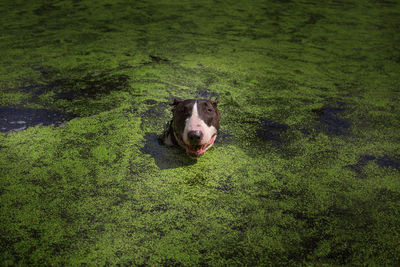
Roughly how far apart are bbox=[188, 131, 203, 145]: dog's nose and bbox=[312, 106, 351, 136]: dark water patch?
918 millimetres

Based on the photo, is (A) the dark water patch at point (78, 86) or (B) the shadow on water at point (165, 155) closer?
(B) the shadow on water at point (165, 155)

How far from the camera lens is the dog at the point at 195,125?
51.0 inches

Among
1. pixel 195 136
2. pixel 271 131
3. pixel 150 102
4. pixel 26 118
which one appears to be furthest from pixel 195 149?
pixel 26 118

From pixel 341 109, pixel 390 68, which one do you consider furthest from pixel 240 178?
pixel 390 68

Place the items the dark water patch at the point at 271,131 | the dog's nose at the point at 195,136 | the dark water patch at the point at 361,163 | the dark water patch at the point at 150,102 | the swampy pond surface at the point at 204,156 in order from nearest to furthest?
the swampy pond surface at the point at 204,156 → the dog's nose at the point at 195,136 → the dark water patch at the point at 361,163 → the dark water patch at the point at 271,131 → the dark water patch at the point at 150,102

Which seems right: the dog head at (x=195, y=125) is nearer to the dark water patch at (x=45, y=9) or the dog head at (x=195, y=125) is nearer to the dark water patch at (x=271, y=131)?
the dark water patch at (x=271, y=131)

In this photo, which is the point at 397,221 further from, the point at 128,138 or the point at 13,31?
the point at 13,31

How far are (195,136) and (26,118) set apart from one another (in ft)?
3.98

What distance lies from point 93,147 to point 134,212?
574 mm

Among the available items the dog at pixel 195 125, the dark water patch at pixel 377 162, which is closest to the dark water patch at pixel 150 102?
the dog at pixel 195 125

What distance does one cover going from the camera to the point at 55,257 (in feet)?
3.11

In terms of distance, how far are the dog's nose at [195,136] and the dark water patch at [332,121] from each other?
3.01 ft

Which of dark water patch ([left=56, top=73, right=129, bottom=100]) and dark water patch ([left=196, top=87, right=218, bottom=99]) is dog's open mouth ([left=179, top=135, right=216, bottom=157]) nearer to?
dark water patch ([left=196, top=87, right=218, bottom=99])

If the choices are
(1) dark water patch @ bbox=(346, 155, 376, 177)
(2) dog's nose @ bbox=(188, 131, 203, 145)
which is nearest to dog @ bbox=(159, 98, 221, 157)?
(2) dog's nose @ bbox=(188, 131, 203, 145)
